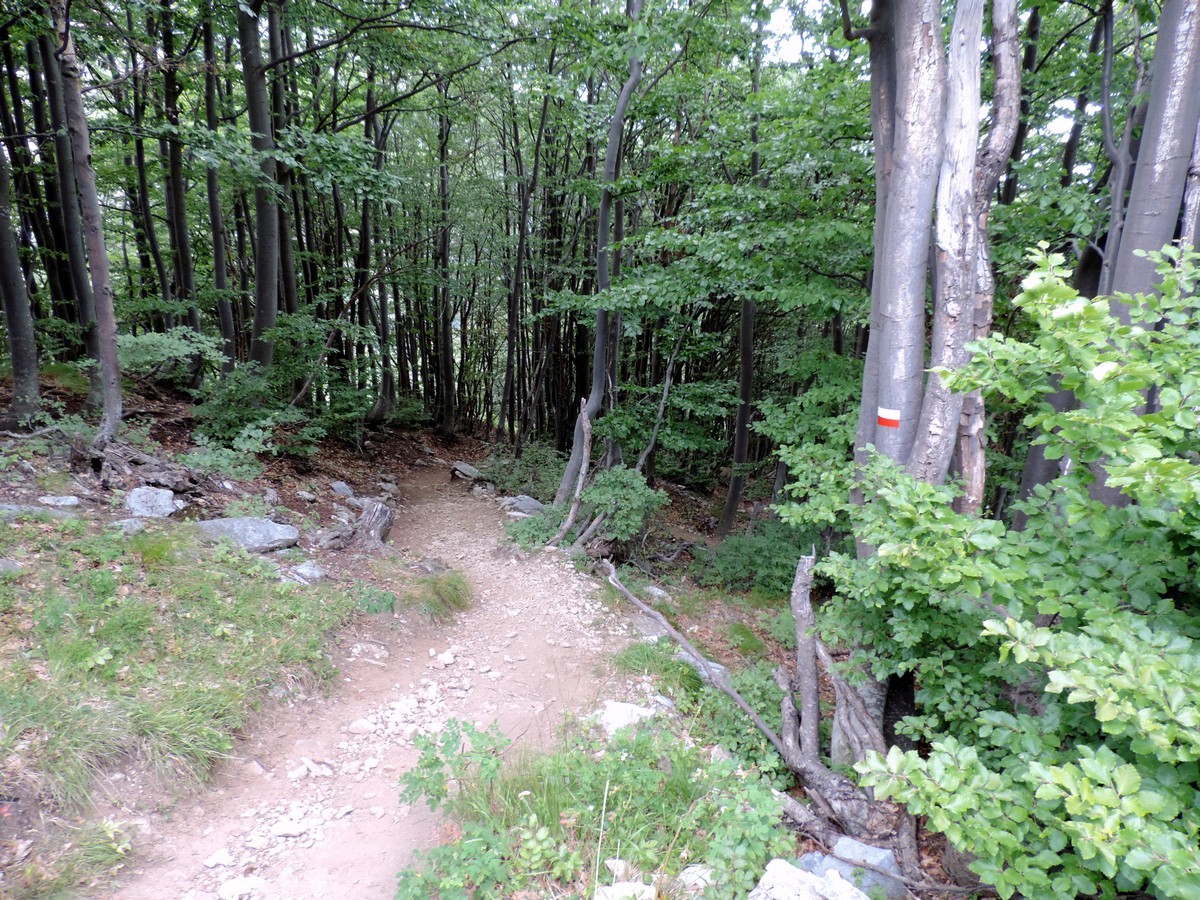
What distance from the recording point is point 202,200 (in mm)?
13602

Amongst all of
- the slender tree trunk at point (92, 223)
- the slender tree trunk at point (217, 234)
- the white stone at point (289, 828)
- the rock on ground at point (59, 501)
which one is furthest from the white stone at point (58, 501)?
the slender tree trunk at point (217, 234)

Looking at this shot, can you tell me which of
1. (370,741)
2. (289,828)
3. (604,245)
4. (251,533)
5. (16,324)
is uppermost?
(604,245)

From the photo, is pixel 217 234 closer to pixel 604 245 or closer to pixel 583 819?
pixel 604 245

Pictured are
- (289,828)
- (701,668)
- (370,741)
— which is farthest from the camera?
(701,668)

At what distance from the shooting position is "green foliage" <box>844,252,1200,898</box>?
1.39 m

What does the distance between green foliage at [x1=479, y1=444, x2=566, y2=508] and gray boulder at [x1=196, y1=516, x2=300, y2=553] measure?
486cm

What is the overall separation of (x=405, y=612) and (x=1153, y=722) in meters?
4.97

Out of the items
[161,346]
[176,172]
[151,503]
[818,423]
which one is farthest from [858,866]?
[176,172]

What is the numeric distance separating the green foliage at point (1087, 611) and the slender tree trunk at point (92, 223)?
683 centimetres

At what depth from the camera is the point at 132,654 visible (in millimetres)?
3477

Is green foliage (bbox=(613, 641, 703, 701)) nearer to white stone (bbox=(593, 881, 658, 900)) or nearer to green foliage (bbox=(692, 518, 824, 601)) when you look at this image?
white stone (bbox=(593, 881, 658, 900))

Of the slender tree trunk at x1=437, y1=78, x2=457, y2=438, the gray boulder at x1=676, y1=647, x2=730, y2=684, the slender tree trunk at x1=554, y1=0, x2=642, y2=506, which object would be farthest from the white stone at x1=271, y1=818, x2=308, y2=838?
the slender tree trunk at x1=437, y1=78, x2=457, y2=438

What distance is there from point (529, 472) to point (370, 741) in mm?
7737

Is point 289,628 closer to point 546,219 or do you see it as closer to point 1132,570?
point 1132,570
